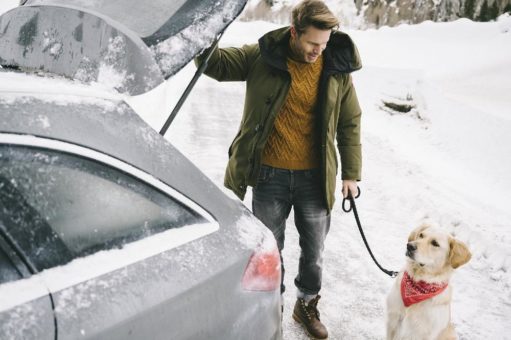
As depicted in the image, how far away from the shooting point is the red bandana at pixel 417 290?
2488mm

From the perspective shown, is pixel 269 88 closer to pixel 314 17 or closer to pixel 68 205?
pixel 314 17

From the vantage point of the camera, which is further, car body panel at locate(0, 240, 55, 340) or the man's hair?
the man's hair

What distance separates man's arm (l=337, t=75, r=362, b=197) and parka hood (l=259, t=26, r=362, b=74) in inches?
9.7

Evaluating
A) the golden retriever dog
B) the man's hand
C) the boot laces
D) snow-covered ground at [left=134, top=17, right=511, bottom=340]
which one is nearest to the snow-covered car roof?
the man's hand

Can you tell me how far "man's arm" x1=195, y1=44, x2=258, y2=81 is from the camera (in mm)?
2221

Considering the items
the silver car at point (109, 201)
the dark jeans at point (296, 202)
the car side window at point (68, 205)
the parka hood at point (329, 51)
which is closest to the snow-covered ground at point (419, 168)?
the dark jeans at point (296, 202)

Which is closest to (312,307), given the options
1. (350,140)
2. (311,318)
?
(311,318)

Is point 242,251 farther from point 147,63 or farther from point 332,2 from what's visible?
point 332,2

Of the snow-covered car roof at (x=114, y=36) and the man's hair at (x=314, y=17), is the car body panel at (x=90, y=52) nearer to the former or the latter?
the snow-covered car roof at (x=114, y=36)

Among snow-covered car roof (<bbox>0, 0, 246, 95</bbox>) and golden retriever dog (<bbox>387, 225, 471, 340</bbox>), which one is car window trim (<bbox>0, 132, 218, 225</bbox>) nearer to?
snow-covered car roof (<bbox>0, 0, 246, 95</bbox>)

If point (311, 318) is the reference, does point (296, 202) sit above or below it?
above

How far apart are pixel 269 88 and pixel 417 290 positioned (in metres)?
1.48

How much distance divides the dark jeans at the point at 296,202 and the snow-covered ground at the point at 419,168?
755 millimetres

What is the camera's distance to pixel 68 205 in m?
1.21
